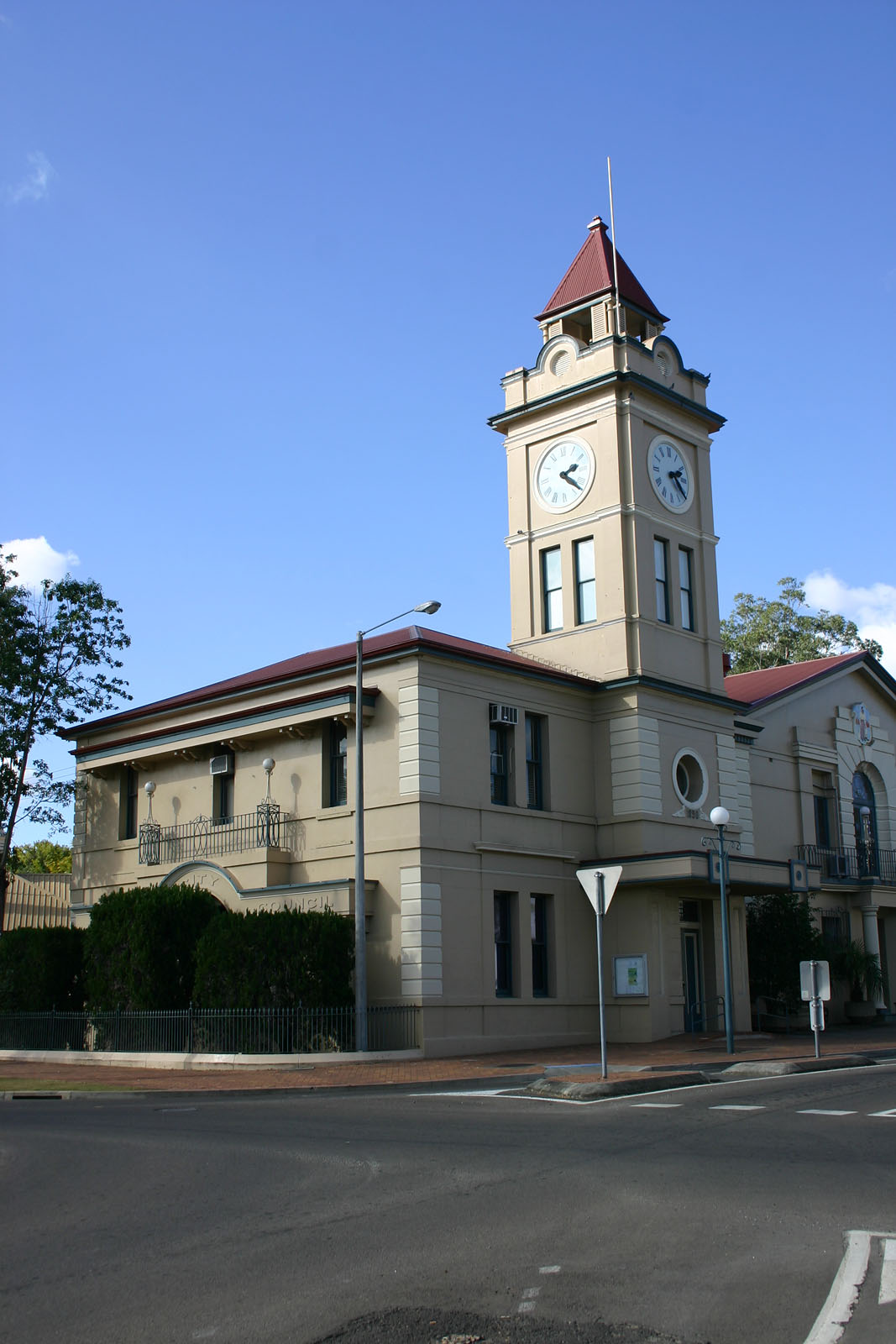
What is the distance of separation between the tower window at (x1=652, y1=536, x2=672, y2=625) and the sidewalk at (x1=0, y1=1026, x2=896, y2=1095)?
10171 mm

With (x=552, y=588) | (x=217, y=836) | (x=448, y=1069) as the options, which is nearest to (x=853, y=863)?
(x=552, y=588)

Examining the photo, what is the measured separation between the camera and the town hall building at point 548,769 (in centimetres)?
2666

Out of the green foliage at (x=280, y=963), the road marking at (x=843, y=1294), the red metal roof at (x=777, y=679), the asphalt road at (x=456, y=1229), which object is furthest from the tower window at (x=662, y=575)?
the road marking at (x=843, y=1294)

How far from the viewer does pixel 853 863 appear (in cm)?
3838

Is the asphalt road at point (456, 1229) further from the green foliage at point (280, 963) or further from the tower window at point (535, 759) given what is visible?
the tower window at point (535, 759)

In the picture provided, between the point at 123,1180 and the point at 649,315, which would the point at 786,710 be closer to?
the point at 649,315

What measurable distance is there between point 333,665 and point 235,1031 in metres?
7.78

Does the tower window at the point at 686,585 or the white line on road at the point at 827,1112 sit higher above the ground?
the tower window at the point at 686,585

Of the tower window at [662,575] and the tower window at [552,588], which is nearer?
the tower window at [662,575]

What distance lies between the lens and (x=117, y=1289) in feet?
22.7

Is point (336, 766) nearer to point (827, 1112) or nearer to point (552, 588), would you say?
point (552, 588)

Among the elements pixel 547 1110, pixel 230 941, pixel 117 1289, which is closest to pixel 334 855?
pixel 230 941

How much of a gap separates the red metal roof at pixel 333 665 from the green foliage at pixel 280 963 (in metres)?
5.65

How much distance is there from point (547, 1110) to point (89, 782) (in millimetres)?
22347
